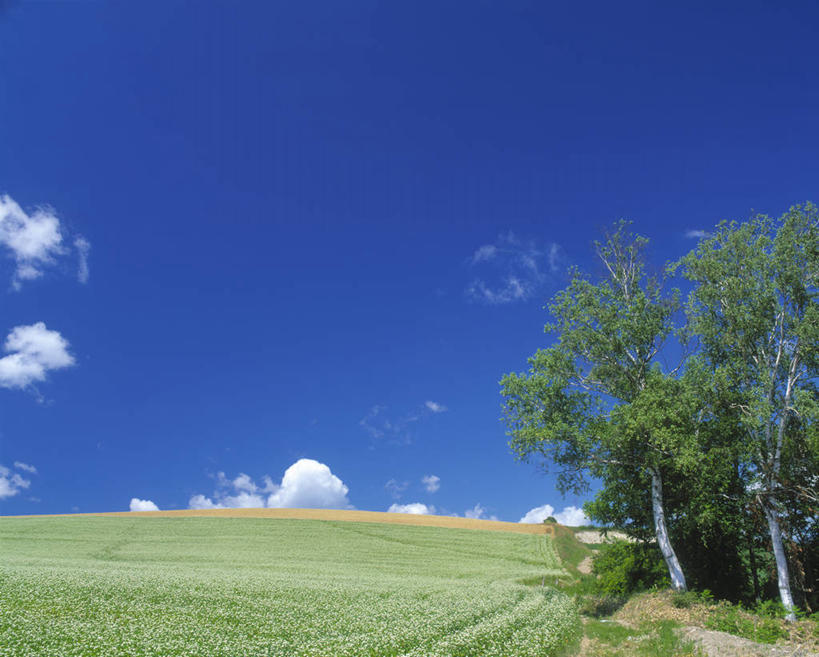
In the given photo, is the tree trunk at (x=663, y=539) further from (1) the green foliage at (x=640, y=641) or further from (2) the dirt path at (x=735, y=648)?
(2) the dirt path at (x=735, y=648)

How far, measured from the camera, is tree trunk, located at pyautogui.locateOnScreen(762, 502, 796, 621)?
23.9 metres

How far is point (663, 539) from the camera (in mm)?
30156

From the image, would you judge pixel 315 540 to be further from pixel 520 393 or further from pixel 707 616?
pixel 707 616

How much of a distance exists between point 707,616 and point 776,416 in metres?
11.2

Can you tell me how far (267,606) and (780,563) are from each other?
2491 cm

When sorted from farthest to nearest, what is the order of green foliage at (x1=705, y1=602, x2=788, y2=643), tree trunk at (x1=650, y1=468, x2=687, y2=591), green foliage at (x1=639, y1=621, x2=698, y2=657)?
tree trunk at (x1=650, y1=468, x2=687, y2=591) < green foliage at (x1=705, y1=602, x2=788, y2=643) < green foliage at (x1=639, y1=621, x2=698, y2=657)

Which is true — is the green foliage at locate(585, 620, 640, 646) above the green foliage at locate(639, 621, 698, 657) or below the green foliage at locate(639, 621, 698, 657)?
below

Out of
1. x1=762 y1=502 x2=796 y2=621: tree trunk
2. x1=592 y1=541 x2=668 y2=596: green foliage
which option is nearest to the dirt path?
x1=762 y1=502 x2=796 y2=621: tree trunk

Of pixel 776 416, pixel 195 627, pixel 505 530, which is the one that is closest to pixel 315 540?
pixel 505 530

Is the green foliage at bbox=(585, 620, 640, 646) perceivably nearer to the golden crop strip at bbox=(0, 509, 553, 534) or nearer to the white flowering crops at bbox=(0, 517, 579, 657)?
the white flowering crops at bbox=(0, 517, 579, 657)

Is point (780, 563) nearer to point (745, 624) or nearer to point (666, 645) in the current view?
point (745, 624)

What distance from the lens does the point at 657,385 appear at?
1216 inches

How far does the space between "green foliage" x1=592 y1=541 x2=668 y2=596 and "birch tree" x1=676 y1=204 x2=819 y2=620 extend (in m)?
11.0

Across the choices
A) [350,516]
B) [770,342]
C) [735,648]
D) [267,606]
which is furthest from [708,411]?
[350,516]
